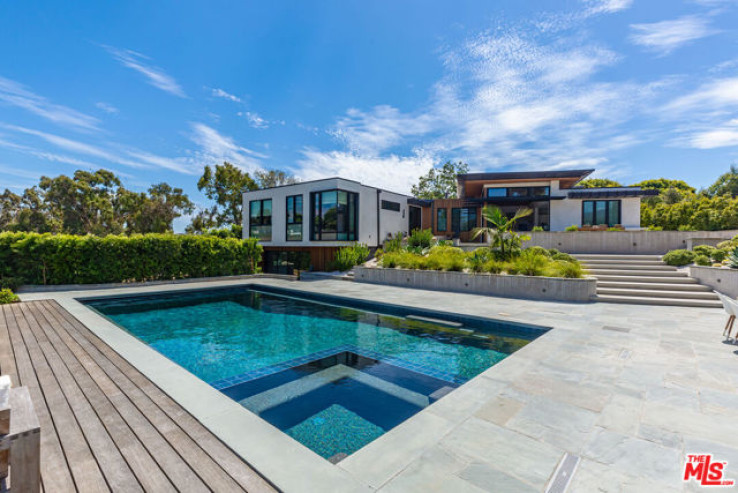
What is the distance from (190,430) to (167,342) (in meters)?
4.99

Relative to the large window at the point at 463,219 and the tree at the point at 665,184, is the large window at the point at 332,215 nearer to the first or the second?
the large window at the point at 463,219

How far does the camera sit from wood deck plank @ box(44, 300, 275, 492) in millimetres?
2132

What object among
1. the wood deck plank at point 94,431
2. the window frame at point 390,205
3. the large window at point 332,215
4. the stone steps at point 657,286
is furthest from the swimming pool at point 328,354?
the window frame at point 390,205

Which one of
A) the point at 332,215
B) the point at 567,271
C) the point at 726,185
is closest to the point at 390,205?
the point at 332,215

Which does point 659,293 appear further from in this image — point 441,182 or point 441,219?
point 441,182

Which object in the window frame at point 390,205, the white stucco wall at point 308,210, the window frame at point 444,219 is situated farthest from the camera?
the window frame at point 444,219

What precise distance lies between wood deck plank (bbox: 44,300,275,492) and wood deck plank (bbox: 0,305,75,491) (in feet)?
2.45

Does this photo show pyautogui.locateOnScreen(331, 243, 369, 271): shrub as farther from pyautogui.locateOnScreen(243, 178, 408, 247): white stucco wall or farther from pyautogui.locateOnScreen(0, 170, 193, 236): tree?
pyautogui.locateOnScreen(0, 170, 193, 236): tree

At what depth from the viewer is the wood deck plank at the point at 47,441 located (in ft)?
6.82

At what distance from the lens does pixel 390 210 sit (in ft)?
77.1

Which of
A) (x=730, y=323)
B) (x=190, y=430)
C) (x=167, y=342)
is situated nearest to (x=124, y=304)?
(x=167, y=342)

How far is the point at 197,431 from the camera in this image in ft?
8.95

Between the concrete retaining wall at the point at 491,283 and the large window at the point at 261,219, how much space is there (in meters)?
9.79

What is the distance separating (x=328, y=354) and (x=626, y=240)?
1725 cm
